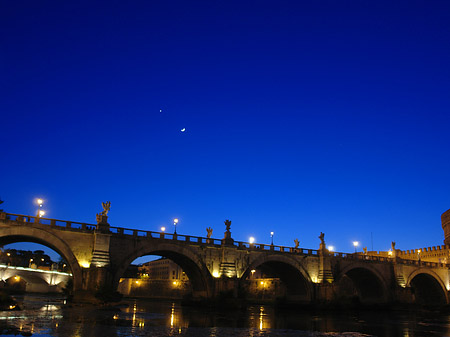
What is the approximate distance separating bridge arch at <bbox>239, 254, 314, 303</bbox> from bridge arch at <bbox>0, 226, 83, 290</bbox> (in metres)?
19.6

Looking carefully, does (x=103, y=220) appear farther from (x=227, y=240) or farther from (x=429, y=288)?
(x=429, y=288)

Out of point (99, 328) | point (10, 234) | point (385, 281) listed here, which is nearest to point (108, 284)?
point (10, 234)

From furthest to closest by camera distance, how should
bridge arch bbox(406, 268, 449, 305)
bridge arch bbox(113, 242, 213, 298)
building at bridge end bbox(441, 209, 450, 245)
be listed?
building at bridge end bbox(441, 209, 450, 245) → bridge arch bbox(406, 268, 449, 305) → bridge arch bbox(113, 242, 213, 298)

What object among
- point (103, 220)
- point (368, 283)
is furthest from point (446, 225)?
point (103, 220)

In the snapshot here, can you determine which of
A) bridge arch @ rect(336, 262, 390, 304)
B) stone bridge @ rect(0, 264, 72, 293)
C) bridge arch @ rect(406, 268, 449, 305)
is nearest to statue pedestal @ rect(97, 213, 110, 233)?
bridge arch @ rect(336, 262, 390, 304)

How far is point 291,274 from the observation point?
174ft

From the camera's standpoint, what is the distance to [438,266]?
71375mm

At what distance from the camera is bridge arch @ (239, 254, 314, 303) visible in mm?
48316

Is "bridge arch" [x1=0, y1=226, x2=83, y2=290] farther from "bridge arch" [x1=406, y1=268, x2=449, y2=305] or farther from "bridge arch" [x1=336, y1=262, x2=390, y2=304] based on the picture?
"bridge arch" [x1=406, y1=268, x2=449, y2=305]

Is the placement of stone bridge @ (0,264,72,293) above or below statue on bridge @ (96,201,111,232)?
below

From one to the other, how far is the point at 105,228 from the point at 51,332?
21683mm

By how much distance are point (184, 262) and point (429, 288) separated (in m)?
52.6

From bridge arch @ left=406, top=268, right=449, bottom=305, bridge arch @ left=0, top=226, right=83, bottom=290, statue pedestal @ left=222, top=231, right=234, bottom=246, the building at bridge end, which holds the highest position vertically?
the building at bridge end

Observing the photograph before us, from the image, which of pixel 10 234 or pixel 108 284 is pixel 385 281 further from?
pixel 10 234
